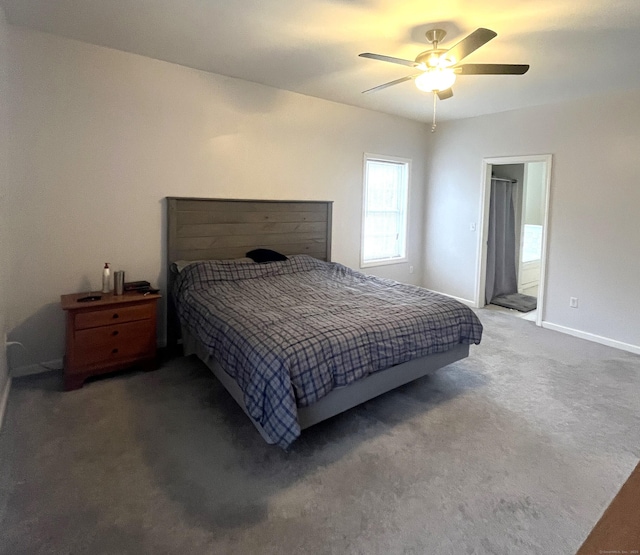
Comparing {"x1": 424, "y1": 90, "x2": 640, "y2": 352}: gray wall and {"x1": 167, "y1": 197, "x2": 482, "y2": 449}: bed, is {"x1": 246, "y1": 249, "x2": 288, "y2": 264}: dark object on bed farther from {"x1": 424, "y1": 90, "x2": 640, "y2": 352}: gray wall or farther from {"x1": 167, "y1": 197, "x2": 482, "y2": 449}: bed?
{"x1": 424, "y1": 90, "x2": 640, "y2": 352}: gray wall

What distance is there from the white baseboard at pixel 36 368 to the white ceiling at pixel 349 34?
99.6 inches

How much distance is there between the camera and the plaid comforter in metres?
2.10

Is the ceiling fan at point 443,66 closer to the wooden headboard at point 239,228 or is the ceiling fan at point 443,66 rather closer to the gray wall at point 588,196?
the wooden headboard at point 239,228

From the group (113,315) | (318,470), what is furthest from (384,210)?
(318,470)

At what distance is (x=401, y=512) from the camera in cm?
182

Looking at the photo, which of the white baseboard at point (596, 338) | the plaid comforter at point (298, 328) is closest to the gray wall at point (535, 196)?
the white baseboard at point (596, 338)

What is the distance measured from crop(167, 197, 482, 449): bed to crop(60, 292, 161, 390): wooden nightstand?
0.31 meters

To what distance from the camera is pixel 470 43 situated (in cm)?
226

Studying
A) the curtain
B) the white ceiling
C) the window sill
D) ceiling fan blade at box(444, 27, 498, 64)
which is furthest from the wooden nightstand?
the curtain

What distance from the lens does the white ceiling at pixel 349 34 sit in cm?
244

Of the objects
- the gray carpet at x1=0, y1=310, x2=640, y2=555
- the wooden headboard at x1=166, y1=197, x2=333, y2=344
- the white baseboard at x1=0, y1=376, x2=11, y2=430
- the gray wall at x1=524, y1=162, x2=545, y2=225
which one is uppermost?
the gray wall at x1=524, y1=162, x2=545, y2=225

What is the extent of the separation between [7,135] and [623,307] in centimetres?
557

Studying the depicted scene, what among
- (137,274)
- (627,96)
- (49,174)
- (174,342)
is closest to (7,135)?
(49,174)

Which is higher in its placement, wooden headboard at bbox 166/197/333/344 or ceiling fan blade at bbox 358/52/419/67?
ceiling fan blade at bbox 358/52/419/67
